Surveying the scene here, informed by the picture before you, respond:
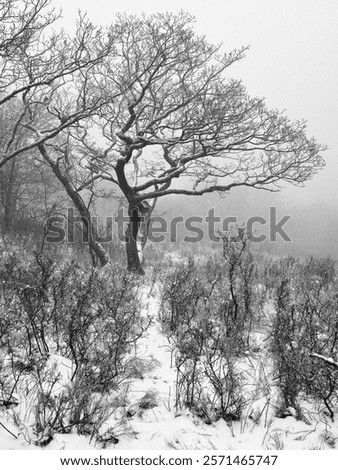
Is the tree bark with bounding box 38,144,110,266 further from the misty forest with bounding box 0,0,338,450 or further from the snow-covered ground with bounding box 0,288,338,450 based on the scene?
the snow-covered ground with bounding box 0,288,338,450

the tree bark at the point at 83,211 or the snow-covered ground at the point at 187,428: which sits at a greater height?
the tree bark at the point at 83,211

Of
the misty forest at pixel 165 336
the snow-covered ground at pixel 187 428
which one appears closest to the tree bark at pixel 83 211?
the misty forest at pixel 165 336

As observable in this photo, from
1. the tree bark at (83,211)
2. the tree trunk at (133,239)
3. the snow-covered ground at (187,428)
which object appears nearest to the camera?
the snow-covered ground at (187,428)

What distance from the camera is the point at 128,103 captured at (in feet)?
36.1

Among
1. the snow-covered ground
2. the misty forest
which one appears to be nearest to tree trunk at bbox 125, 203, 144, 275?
the misty forest

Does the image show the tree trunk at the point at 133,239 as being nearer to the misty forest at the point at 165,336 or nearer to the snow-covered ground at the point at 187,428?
the misty forest at the point at 165,336

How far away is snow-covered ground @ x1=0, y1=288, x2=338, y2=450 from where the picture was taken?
261cm

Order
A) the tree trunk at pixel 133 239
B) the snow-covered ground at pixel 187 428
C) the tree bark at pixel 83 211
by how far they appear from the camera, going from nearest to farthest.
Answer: the snow-covered ground at pixel 187 428
the tree bark at pixel 83 211
the tree trunk at pixel 133 239

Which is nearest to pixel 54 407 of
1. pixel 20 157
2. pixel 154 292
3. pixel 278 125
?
pixel 154 292

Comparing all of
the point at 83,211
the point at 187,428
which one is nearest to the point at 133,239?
the point at 83,211

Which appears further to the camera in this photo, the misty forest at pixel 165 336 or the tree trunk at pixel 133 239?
the tree trunk at pixel 133 239

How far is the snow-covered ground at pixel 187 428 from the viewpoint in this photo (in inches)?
103

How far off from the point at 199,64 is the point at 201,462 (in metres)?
10.7

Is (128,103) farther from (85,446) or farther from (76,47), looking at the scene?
(85,446)
